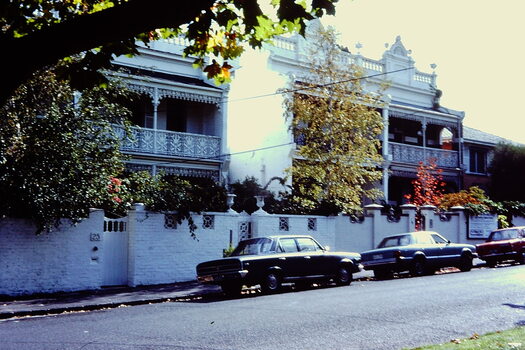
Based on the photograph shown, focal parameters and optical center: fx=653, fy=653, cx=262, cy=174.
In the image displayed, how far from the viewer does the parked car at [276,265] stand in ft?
50.2

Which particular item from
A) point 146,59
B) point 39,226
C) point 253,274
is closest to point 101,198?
point 39,226

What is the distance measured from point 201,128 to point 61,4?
2136cm

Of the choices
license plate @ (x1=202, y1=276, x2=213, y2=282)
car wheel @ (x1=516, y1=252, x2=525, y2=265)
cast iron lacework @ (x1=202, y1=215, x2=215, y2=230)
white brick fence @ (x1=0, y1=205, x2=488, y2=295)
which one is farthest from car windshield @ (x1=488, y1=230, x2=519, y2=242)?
license plate @ (x1=202, y1=276, x2=213, y2=282)

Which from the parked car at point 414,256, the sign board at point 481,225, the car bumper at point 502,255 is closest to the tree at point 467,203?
the sign board at point 481,225

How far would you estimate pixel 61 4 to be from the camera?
23.1ft

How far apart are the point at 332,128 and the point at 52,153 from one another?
1195cm

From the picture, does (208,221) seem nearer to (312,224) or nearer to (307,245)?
(307,245)

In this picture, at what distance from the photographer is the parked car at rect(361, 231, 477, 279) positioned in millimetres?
19312

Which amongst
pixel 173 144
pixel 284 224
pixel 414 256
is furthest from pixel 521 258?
pixel 173 144

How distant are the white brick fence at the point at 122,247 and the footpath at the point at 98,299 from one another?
1.30 ft

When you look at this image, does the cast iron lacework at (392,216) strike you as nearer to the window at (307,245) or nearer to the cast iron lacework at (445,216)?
the cast iron lacework at (445,216)

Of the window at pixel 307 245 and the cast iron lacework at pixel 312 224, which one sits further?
the cast iron lacework at pixel 312 224

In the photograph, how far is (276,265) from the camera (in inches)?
627

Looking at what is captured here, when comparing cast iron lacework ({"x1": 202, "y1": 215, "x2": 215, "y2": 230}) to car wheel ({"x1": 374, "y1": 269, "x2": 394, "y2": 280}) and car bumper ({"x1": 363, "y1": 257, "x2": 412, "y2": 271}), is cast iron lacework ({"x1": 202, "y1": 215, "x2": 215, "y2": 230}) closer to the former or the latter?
car bumper ({"x1": 363, "y1": 257, "x2": 412, "y2": 271})
